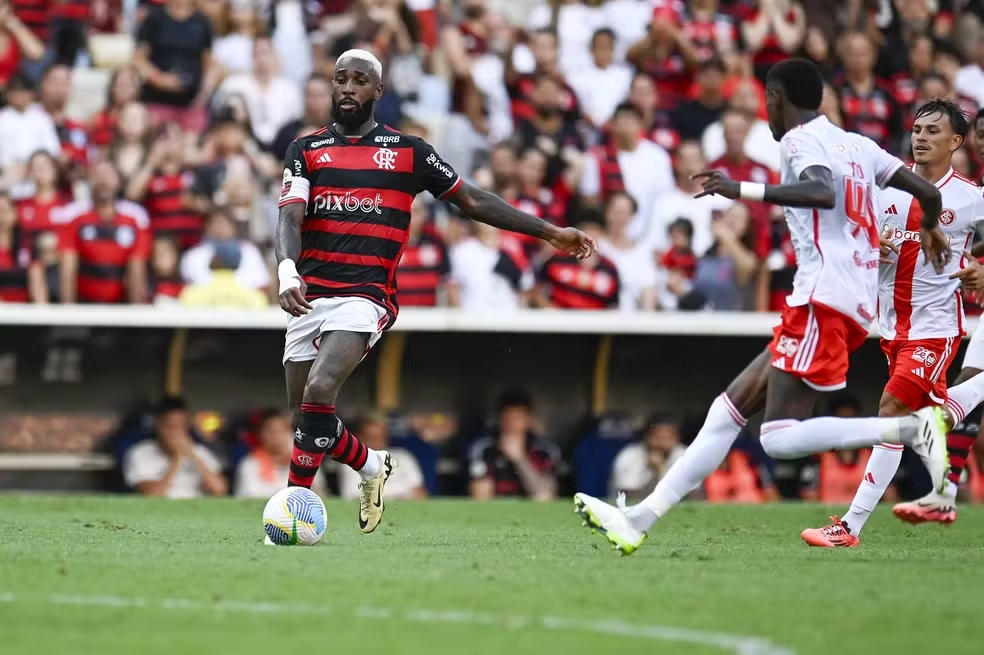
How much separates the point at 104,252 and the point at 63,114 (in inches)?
94.2

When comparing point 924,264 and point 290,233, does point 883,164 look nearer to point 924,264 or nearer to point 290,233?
point 924,264

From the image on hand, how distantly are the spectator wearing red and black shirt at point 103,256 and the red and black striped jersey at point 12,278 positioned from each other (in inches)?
12.9

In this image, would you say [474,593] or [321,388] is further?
[321,388]

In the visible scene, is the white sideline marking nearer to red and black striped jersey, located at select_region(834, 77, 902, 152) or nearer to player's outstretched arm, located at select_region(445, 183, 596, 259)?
player's outstretched arm, located at select_region(445, 183, 596, 259)

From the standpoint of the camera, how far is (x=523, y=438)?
50.6ft

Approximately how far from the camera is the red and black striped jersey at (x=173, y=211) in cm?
1534

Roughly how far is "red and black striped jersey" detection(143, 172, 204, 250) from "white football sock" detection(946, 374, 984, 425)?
26.0ft

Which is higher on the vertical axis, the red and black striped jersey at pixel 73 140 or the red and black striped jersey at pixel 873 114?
the red and black striped jersey at pixel 873 114

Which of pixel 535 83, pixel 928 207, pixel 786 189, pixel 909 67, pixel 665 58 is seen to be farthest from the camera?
pixel 909 67

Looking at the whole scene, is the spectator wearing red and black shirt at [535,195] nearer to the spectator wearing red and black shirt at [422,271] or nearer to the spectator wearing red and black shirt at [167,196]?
the spectator wearing red and black shirt at [422,271]

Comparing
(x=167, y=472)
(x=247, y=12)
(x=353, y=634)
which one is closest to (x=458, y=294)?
(x=167, y=472)

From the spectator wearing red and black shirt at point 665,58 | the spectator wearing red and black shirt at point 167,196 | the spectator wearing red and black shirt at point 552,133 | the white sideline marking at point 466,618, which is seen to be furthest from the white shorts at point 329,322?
the spectator wearing red and black shirt at point 665,58

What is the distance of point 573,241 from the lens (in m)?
9.01

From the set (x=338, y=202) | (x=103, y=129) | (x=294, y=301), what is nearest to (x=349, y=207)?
(x=338, y=202)
